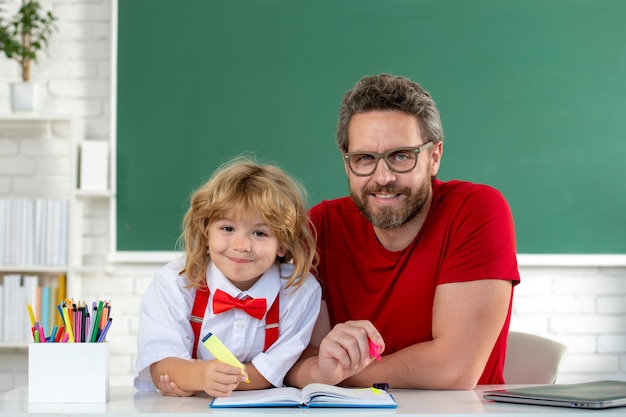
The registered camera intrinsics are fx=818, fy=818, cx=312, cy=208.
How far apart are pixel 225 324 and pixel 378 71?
2.12 meters

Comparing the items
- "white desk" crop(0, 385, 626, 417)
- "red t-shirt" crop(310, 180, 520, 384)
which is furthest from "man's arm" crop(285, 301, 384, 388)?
"red t-shirt" crop(310, 180, 520, 384)

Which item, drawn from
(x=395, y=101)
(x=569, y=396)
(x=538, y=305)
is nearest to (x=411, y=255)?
(x=395, y=101)

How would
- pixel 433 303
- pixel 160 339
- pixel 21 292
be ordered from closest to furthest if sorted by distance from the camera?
1. pixel 160 339
2. pixel 433 303
3. pixel 21 292

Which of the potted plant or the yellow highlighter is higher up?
the potted plant

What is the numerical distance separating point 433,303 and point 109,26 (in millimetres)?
2361

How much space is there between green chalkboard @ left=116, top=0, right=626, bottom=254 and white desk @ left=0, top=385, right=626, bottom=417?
212 cm

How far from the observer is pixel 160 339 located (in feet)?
5.56

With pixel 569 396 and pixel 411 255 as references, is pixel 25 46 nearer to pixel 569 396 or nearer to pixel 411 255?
pixel 411 255

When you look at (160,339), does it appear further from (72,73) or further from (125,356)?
(72,73)

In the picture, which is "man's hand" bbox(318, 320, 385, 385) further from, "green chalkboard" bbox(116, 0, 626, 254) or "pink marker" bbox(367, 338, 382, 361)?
"green chalkboard" bbox(116, 0, 626, 254)

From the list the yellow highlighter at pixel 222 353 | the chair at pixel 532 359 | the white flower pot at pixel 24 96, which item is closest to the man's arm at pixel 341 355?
the yellow highlighter at pixel 222 353

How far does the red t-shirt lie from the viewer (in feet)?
6.26

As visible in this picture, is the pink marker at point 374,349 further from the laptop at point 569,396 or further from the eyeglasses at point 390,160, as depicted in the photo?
the eyeglasses at point 390,160

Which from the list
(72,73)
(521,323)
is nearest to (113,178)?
(72,73)
